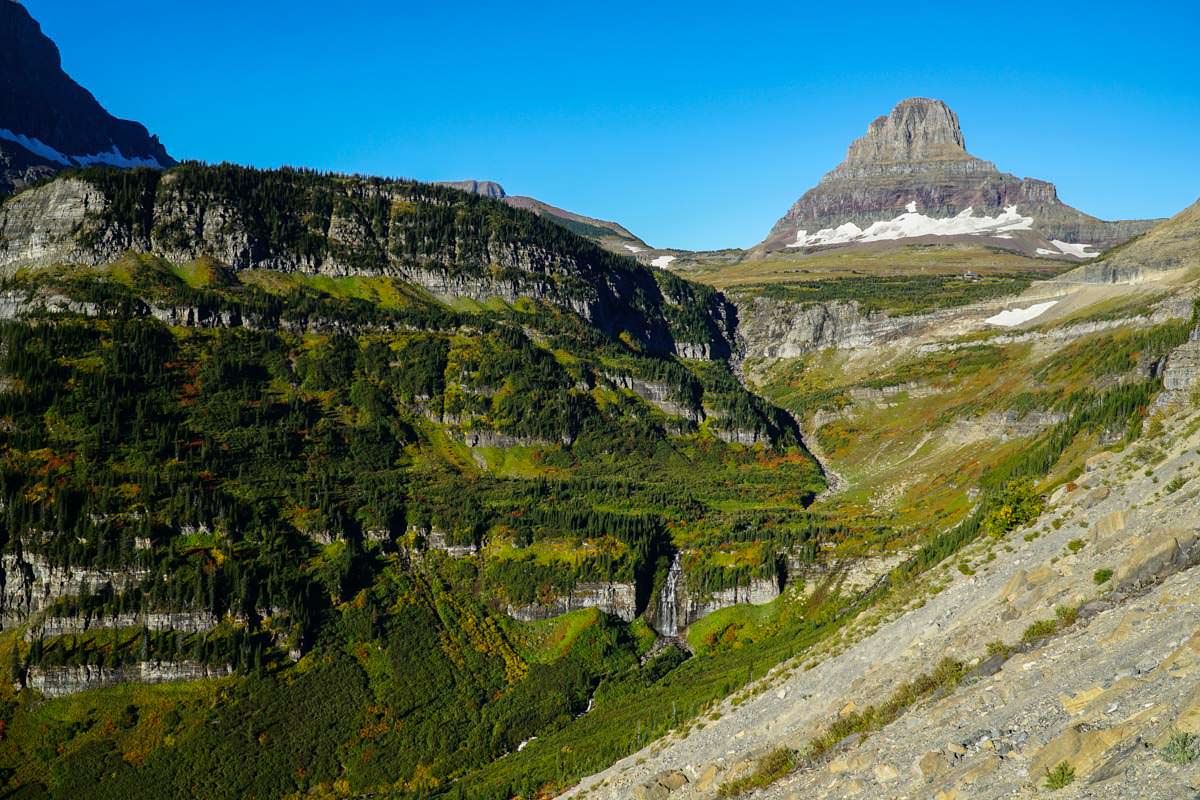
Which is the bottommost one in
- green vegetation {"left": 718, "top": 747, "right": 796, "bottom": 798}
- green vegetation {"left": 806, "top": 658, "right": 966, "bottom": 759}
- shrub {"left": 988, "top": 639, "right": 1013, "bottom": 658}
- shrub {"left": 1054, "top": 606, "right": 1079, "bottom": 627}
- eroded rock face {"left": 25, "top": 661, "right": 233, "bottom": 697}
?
eroded rock face {"left": 25, "top": 661, "right": 233, "bottom": 697}

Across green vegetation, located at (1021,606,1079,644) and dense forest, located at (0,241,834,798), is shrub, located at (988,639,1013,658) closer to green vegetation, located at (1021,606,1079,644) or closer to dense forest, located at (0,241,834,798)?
green vegetation, located at (1021,606,1079,644)

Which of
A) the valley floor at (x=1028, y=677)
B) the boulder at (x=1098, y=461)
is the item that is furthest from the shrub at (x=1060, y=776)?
the boulder at (x=1098, y=461)

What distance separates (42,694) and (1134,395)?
183865mm

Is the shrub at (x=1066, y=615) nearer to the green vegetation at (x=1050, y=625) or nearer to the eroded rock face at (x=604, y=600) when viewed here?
the green vegetation at (x=1050, y=625)

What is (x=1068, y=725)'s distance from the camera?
3300 centimetres

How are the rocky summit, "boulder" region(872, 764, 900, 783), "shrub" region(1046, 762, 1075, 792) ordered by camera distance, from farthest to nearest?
1. the rocky summit
2. "boulder" region(872, 764, 900, 783)
3. "shrub" region(1046, 762, 1075, 792)

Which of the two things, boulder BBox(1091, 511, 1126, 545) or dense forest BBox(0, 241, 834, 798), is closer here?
boulder BBox(1091, 511, 1126, 545)

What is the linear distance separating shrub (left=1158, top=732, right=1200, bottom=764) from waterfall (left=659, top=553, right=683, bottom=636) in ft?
478

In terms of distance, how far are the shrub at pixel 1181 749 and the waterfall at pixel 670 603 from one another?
14579 cm

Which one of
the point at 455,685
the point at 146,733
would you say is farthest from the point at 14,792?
the point at 455,685

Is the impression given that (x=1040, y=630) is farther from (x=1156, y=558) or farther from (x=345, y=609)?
(x=345, y=609)

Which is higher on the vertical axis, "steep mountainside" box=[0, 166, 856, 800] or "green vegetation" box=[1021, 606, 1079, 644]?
"green vegetation" box=[1021, 606, 1079, 644]

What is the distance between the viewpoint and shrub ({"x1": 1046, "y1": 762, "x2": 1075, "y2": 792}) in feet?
94.8

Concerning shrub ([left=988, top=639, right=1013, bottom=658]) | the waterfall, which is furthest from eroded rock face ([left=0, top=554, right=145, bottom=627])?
shrub ([left=988, top=639, right=1013, bottom=658])
